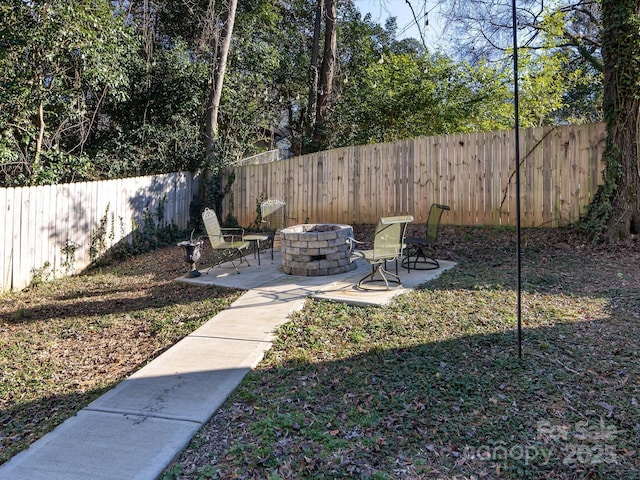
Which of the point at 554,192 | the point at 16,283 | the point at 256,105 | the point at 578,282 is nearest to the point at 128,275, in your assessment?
the point at 16,283

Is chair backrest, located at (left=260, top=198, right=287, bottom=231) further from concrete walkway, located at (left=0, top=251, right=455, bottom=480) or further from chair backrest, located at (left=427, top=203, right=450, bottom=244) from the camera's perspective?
concrete walkway, located at (left=0, top=251, right=455, bottom=480)

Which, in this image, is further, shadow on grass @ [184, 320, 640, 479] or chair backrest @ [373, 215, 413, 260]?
chair backrest @ [373, 215, 413, 260]

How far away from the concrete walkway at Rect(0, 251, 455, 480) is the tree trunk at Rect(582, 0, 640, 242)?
4095 millimetres

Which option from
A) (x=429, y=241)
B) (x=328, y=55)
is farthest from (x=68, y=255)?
(x=328, y=55)

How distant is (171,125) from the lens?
1220 centimetres

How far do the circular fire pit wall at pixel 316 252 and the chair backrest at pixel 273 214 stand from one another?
234 cm

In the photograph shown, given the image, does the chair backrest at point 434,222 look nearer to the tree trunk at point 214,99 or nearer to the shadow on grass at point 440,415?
the shadow on grass at point 440,415

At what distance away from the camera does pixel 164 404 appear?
3164 millimetres

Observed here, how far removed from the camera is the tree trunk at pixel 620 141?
7160mm

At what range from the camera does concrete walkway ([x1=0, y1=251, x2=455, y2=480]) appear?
2.50 meters

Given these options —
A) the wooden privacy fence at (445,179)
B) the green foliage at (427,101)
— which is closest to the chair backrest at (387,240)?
the wooden privacy fence at (445,179)

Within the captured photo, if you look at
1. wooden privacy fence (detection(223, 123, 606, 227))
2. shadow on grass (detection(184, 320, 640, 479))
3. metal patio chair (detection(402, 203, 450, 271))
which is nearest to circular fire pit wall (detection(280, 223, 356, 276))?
metal patio chair (detection(402, 203, 450, 271))

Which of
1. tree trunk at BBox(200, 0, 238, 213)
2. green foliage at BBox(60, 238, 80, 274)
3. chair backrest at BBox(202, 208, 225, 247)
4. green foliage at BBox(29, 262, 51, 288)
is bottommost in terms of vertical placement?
green foliage at BBox(29, 262, 51, 288)

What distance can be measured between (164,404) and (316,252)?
361cm
